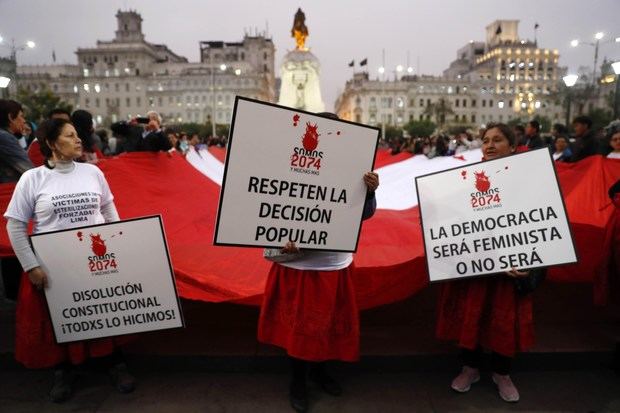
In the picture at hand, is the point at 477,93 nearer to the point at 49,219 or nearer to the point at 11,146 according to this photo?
the point at 11,146

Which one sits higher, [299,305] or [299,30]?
[299,30]

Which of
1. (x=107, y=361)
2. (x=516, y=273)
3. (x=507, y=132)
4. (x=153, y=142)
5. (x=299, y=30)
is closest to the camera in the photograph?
(x=516, y=273)

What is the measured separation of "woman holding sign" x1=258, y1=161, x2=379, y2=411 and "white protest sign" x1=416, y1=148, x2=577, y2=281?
1.56ft

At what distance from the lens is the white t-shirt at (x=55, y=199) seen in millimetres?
2562

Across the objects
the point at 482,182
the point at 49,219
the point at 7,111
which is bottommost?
the point at 49,219

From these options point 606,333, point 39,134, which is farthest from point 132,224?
point 606,333

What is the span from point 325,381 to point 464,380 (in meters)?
0.96

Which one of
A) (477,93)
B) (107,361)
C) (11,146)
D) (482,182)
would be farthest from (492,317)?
(477,93)

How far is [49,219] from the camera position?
262cm

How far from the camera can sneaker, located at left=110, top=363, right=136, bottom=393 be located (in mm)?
2857

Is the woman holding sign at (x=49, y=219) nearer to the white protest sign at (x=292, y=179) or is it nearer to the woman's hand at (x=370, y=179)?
the white protest sign at (x=292, y=179)

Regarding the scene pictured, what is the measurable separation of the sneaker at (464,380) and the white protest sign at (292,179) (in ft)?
4.15

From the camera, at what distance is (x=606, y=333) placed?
3402 mm

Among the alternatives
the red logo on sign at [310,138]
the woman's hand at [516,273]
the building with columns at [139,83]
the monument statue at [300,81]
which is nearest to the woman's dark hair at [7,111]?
the red logo on sign at [310,138]
